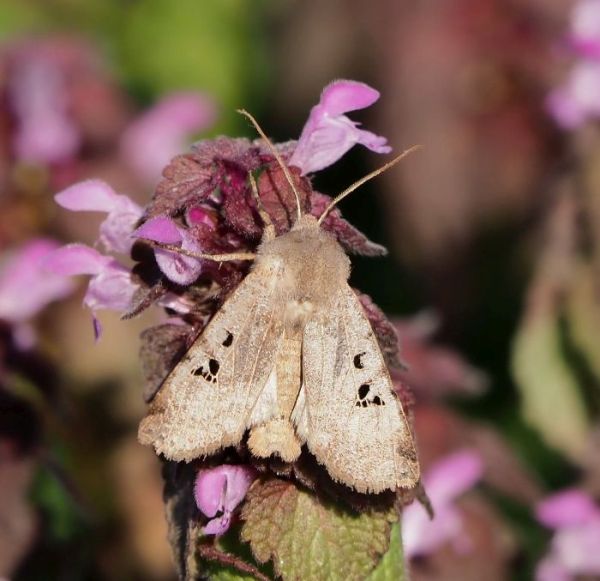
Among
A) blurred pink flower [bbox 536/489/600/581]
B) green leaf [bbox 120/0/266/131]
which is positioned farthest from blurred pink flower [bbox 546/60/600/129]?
green leaf [bbox 120/0/266/131]

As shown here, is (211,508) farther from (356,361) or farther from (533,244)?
(533,244)

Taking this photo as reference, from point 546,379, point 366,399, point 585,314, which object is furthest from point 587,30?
point 366,399

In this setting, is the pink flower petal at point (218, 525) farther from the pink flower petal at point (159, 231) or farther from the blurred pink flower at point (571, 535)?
the blurred pink flower at point (571, 535)

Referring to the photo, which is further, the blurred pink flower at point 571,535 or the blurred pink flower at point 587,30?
the blurred pink flower at point 587,30

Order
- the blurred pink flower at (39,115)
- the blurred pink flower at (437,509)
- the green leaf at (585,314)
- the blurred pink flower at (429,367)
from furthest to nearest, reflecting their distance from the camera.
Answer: the blurred pink flower at (39,115) < the green leaf at (585,314) < the blurred pink flower at (429,367) < the blurred pink flower at (437,509)

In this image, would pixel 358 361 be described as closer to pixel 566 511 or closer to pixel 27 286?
pixel 566 511

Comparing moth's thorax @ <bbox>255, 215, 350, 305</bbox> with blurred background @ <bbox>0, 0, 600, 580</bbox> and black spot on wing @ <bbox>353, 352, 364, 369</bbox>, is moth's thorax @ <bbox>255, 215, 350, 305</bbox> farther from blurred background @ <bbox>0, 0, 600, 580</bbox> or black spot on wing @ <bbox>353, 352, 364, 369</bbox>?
blurred background @ <bbox>0, 0, 600, 580</bbox>

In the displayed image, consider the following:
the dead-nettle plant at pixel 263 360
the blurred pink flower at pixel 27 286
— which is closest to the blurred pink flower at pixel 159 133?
the blurred pink flower at pixel 27 286
